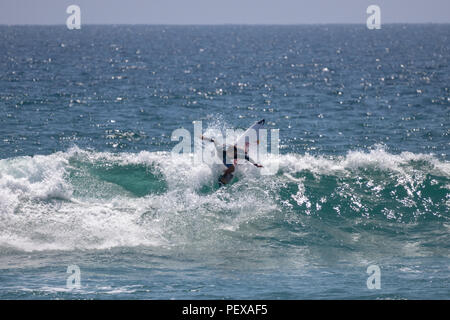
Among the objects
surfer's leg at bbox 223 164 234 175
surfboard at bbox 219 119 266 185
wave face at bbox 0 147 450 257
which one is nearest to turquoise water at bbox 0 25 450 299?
wave face at bbox 0 147 450 257

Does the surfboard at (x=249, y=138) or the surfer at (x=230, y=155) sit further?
the surfboard at (x=249, y=138)

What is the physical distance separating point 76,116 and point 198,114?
26.3 feet

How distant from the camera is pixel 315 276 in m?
15.8

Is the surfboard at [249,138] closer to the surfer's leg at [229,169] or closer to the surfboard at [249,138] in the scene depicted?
the surfboard at [249,138]

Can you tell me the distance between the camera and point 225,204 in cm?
2128

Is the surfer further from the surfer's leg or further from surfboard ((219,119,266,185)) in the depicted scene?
surfboard ((219,119,266,185))

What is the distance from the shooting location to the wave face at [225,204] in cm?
1877

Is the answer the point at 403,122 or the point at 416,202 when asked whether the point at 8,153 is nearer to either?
the point at 416,202

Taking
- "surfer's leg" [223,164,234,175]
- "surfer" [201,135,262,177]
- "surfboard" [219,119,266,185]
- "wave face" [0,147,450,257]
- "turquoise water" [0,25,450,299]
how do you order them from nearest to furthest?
"turquoise water" [0,25,450,299]
"wave face" [0,147,450,257]
"surfer's leg" [223,164,234,175]
"surfer" [201,135,262,177]
"surfboard" [219,119,266,185]

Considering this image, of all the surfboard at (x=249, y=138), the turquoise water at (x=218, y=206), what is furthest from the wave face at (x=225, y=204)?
the surfboard at (x=249, y=138)

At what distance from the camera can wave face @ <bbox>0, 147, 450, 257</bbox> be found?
61.6ft

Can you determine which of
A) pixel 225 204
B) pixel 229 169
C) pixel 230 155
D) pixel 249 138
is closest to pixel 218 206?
pixel 225 204

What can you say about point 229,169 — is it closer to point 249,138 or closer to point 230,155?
point 230,155
